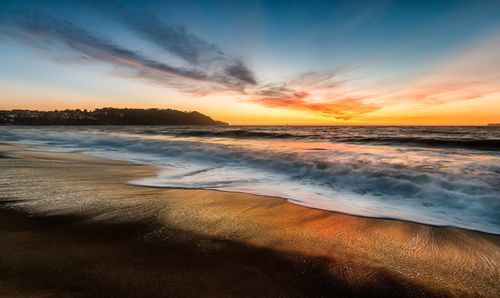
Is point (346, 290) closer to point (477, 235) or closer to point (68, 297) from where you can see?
point (68, 297)

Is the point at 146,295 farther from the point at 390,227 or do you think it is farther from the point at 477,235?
the point at 477,235

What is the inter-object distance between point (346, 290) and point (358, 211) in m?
2.22

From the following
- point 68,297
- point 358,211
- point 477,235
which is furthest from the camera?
point 358,211

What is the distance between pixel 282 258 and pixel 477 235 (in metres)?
2.35

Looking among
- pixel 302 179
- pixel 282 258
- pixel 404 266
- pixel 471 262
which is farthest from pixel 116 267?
pixel 302 179

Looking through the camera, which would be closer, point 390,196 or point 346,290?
point 346,290

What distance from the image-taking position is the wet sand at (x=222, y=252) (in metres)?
1.79

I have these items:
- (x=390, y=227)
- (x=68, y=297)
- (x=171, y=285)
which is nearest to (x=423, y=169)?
(x=390, y=227)

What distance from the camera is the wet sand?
179 centimetres

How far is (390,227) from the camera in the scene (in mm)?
3180

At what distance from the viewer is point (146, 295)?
1639mm

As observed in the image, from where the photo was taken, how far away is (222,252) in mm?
2293

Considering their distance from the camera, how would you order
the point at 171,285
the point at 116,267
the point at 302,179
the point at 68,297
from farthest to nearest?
the point at 302,179, the point at 116,267, the point at 171,285, the point at 68,297

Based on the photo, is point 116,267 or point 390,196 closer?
point 116,267
